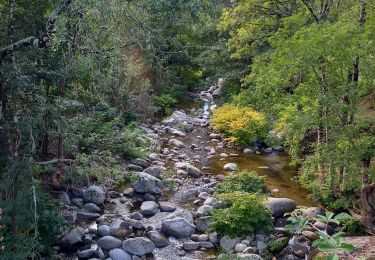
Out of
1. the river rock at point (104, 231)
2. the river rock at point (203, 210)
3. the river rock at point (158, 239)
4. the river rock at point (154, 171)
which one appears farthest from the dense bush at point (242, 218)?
the river rock at point (154, 171)

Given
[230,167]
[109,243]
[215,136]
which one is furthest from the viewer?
[215,136]

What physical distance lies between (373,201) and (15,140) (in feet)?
19.9

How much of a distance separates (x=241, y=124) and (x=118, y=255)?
315 inches

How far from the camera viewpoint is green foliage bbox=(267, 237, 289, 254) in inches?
304

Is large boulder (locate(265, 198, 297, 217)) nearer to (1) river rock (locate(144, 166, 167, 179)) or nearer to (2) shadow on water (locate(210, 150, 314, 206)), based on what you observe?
(2) shadow on water (locate(210, 150, 314, 206))

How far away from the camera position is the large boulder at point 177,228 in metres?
8.12

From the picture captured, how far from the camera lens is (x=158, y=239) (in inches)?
308

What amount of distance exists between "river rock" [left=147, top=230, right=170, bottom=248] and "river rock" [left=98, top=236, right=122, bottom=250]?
60 centimetres

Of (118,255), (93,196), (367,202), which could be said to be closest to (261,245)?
(367,202)

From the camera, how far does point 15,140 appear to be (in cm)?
607

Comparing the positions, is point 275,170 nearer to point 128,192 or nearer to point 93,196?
point 128,192

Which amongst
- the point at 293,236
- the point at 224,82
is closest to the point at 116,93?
the point at 224,82

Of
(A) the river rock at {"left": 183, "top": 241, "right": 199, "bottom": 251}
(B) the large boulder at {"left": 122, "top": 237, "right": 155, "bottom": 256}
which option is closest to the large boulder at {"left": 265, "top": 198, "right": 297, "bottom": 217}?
(A) the river rock at {"left": 183, "top": 241, "right": 199, "bottom": 251}

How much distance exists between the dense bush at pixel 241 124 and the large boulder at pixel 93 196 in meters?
6.04
